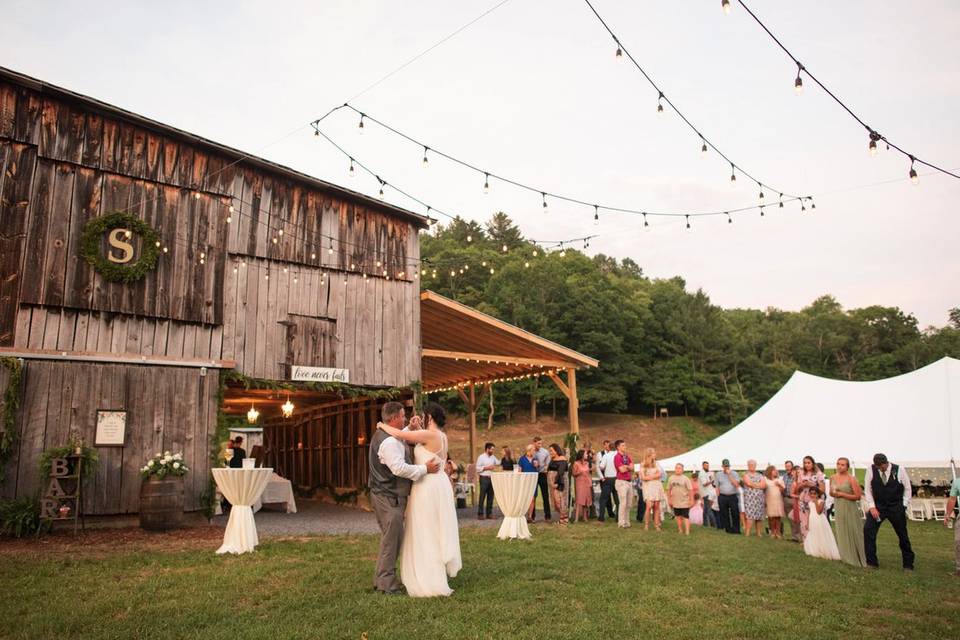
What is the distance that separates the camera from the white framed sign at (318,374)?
12765 mm

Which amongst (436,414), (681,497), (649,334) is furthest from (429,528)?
(649,334)

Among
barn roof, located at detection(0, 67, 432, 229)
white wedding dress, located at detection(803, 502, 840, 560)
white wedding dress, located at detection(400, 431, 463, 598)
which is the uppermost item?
barn roof, located at detection(0, 67, 432, 229)

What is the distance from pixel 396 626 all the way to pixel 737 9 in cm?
585

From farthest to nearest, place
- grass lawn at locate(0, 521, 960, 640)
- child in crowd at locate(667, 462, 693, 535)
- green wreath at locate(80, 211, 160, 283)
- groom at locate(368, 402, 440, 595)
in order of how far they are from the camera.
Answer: child in crowd at locate(667, 462, 693, 535) → green wreath at locate(80, 211, 160, 283) → groom at locate(368, 402, 440, 595) → grass lawn at locate(0, 521, 960, 640)

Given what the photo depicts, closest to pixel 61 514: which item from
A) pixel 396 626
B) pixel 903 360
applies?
pixel 396 626

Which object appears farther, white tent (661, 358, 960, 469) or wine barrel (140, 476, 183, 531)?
white tent (661, 358, 960, 469)

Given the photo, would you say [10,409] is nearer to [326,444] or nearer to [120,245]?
[120,245]

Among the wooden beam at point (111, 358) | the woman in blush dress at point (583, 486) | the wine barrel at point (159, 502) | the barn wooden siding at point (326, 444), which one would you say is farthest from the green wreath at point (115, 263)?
the woman in blush dress at point (583, 486)

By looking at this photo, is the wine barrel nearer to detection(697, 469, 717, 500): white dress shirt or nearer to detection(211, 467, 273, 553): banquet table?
detection(211, 467, 273, 553): banquet table

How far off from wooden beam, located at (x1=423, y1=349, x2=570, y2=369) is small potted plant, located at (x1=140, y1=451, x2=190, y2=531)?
568 cm

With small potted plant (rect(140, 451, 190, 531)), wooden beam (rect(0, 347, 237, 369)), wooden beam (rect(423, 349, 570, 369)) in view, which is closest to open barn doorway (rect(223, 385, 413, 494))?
wooden beam (rect(423, 349, 570, 369))

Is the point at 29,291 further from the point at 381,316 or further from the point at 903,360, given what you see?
the point at 903,360

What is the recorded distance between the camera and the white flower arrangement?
10547 millimetres

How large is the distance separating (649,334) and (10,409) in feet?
160
